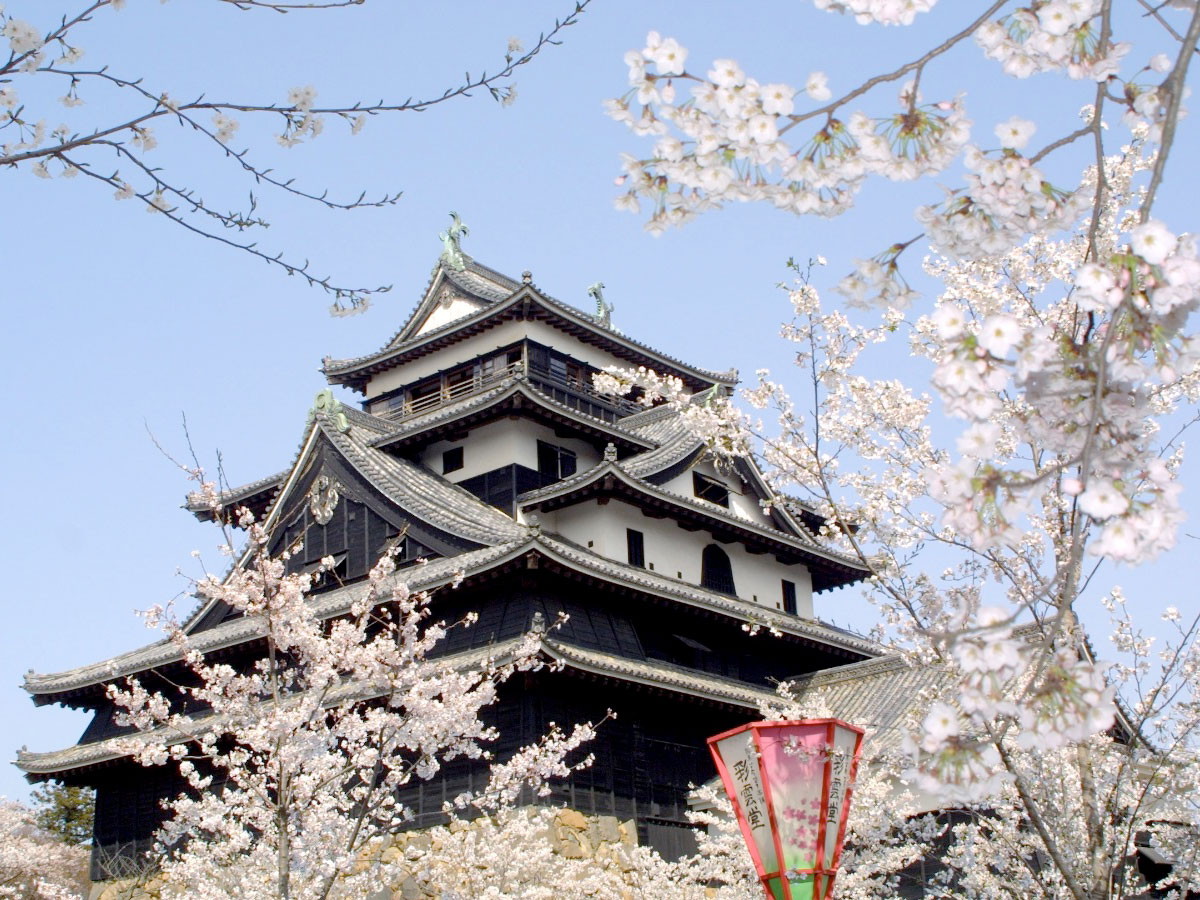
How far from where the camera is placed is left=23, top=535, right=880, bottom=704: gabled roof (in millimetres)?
18703

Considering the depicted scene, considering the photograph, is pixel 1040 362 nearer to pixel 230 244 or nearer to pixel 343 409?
pixel 230 244

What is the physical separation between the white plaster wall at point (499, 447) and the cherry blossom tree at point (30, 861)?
12592 millimetres

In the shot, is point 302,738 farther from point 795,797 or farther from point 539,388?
point 539,388

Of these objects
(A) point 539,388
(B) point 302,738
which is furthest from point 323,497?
A: (B) point 302,738

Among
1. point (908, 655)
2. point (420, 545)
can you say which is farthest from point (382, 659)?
point (420, 545)

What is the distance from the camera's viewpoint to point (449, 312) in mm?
29812

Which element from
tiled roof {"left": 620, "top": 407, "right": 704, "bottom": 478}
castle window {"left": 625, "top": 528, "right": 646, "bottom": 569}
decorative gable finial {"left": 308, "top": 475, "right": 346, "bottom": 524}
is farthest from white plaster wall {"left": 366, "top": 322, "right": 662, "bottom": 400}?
castle window {"left": 625, "top": 528, "right": 646, "bottom": 569}

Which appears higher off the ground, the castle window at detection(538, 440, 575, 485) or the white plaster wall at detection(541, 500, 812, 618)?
the castle window at detection(538, 440, 575, 485)

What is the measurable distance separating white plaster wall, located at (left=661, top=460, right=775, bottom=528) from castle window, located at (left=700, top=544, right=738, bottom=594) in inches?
38.8

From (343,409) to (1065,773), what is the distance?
1607 centimetres

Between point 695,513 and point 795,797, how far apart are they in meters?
12.5

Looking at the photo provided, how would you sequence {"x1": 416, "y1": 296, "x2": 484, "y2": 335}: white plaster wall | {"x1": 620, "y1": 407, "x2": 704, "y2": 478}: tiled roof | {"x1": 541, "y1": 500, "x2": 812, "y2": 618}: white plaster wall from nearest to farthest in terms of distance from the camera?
{"x1": 541, "y1": 500, "x2": 812, "y2": 618}: white plaster wall, {"x1": 620, "y1": 407, "x2": 704, "y2": 478}: tiled roof, {"x1": 416, "y1": 296, "x2": 484, "y2": 335}: white plaster wall

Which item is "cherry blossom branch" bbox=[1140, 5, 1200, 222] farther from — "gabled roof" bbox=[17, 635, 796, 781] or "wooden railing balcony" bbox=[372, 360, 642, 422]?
"wooden railing balcony" bbox=[372, 360, 642, 422]

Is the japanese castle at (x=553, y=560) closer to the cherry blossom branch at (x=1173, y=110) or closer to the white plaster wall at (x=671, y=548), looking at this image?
the white plaster wall at (x=671, y=548)
